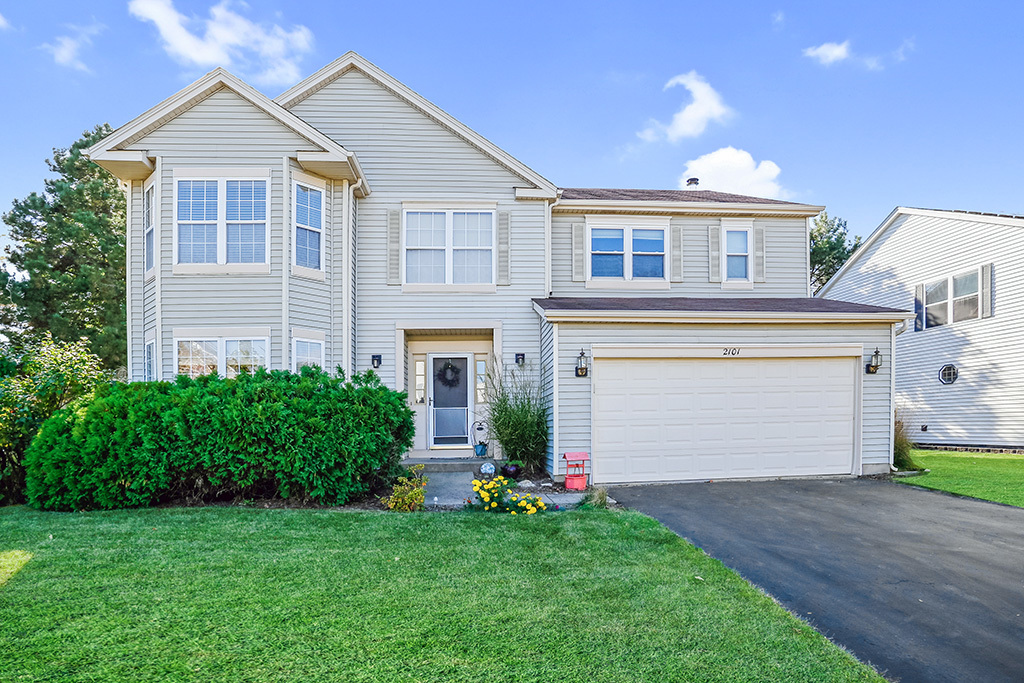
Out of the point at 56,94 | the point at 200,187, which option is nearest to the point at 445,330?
the point at 200,187

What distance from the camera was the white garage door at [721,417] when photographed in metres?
9.56

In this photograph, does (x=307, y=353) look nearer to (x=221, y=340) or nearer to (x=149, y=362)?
(x=221, y=340)

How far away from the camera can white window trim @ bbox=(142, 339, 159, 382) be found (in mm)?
9562

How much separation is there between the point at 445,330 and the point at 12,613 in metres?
8.21

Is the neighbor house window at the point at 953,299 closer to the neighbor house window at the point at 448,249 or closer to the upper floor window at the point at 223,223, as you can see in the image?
the neighbor house window at the point at 448,249

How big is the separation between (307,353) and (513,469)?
13.4 feet

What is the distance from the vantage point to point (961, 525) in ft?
21.3

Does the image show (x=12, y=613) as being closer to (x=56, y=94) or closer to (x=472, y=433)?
(x=472, y=433)

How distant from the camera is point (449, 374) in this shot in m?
11.9

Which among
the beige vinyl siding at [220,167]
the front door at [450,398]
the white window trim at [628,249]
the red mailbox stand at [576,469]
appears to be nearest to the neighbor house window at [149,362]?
the beige vinyl siding at [220,167]

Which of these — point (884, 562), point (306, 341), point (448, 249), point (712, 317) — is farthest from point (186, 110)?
point (884, 562)

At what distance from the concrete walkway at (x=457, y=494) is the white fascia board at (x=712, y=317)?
2855 mm

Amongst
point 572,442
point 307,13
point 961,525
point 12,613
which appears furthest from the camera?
point 307,13

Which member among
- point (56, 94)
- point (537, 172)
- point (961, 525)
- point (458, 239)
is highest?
point (56, 94)
